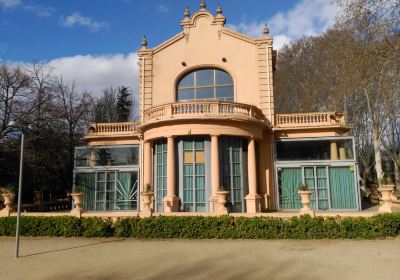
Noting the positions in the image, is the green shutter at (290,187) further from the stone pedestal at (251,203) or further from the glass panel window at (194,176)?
the glass panel window at (194,176)

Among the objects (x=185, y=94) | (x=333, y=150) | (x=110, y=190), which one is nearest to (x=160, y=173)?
(x=110, y=190)

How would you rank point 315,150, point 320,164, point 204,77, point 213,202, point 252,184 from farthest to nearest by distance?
point 204,77, point 315,150, point 320,164, point 252,184, point 213,202

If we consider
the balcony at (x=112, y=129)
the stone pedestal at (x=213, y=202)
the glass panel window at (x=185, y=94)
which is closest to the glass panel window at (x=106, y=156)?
the balcony at (x=112, y=129)

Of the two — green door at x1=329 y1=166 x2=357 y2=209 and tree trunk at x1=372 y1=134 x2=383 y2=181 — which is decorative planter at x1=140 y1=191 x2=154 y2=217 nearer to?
green door at x1=329 y1=166 x2=357 y2=209

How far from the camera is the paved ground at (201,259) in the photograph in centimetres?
800

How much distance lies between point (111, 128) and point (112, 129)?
0.30 ft

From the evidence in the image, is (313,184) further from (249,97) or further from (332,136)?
(249,97)

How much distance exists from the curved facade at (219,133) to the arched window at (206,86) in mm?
60

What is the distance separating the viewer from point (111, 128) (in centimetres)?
2258

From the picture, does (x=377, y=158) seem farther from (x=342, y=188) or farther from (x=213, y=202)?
(x=213, y=202)

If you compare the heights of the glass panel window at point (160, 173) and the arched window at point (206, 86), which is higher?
the arched window at point (206, 86)

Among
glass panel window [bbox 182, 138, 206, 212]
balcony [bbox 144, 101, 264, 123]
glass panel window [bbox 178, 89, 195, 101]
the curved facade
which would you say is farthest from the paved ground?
glass panel window [bbox 178, 89, 195, 101]

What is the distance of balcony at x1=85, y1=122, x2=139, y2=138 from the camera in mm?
22109

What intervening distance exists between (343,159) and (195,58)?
10290mm
